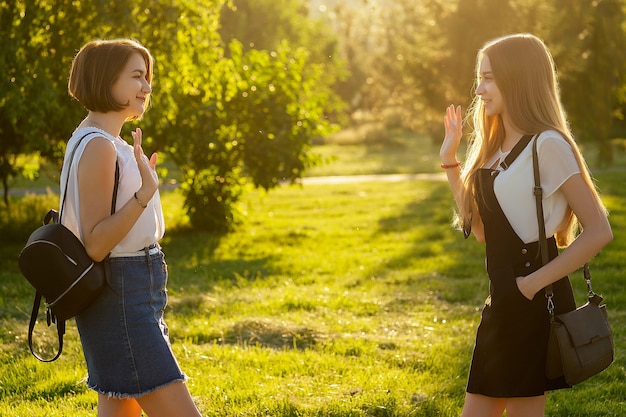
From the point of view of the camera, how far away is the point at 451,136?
3.67m

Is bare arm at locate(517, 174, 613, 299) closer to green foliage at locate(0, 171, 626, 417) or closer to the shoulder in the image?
the shoulder

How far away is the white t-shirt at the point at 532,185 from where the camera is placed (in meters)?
3.25

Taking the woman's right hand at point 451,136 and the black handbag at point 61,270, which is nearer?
the black handbag at point 61,270

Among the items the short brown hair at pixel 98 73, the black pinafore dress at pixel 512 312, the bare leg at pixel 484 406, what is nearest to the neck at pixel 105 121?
the short brown hair at pixel 98 73

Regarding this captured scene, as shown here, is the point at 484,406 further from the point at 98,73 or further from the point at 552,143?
the point at 98,73

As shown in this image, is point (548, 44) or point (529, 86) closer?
point (529, 86)

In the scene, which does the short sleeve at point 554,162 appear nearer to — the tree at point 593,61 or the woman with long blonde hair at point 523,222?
the woman with long blonde hair at point 523,222

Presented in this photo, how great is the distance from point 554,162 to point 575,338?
0.64 m

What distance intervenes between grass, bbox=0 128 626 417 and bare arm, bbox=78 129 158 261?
2.36 metres

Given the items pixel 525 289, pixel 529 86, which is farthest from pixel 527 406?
pixel 529 86

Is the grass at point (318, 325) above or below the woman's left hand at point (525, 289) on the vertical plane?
below

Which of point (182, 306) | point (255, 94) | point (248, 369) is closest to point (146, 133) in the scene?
point (255, 94)

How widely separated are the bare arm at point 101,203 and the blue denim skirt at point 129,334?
11 cm

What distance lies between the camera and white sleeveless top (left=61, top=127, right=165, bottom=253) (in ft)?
10.3
